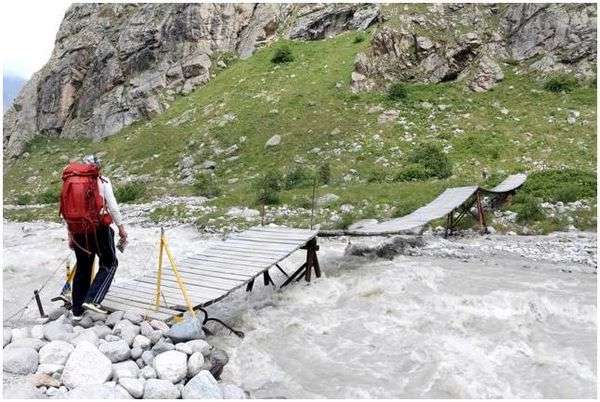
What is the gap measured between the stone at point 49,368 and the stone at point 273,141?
1968 cm

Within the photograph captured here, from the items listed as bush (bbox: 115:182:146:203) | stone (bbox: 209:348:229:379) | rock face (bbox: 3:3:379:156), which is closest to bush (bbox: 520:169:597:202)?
stone (bbox: 209:348:229:379)

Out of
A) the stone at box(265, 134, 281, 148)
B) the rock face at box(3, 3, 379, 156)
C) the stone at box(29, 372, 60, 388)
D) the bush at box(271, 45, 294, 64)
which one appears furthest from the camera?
the rock face at box(3, 3, 379, 156)

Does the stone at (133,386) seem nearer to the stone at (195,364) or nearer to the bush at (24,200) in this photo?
the stone at (195,364)

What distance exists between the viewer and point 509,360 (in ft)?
22.9

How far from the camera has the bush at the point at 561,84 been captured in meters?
26.2

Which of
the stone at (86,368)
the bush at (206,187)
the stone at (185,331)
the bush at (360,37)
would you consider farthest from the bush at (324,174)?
the bush at (360,37)

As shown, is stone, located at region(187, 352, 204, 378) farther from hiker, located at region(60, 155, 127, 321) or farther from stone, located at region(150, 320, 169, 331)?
hiker, located at region(60, 155, 127, 321)

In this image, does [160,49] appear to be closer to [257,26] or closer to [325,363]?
[257,26]

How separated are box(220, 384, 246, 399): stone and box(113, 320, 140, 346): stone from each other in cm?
136

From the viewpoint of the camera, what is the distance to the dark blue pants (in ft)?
22.9

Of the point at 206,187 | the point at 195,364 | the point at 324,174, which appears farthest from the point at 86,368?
the point at 206,187

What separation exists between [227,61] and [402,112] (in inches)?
711

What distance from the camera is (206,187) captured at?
2134cm

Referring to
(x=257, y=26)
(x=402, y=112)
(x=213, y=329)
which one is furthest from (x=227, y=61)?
(x=213, y=329)
